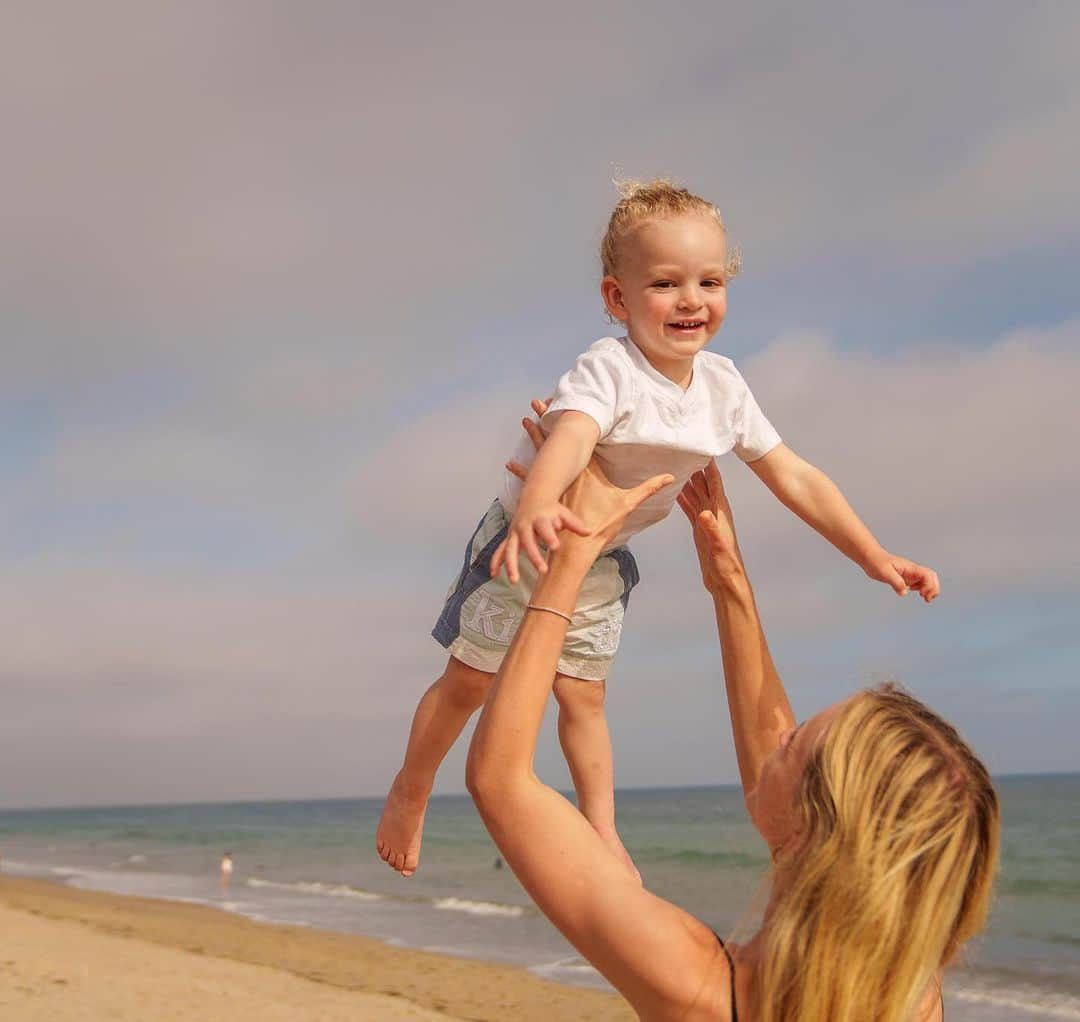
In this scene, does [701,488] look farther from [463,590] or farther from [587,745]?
[587,745]

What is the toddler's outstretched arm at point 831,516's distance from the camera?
2.98 meters

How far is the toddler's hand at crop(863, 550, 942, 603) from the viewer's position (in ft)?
9.68

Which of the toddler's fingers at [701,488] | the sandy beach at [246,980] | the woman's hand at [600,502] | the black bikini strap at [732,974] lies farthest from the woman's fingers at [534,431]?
the sandy beach at [246,980]

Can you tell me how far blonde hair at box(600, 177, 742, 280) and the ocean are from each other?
1.44 m

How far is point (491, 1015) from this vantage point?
13523mm

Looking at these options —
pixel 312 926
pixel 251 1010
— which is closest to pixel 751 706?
pixel 251 1010

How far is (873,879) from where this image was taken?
6.44 ft

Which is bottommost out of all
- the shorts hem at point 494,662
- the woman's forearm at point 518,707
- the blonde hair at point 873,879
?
the blonde hair at point 873,879

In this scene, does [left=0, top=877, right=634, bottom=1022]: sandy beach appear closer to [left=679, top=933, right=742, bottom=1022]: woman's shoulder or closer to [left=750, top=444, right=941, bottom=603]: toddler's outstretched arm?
[left=750, top=444, right=941, bottom=603]: toddler's outstretched arm

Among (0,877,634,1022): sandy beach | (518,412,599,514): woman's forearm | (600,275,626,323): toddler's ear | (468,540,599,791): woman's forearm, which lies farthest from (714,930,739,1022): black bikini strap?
(0,877,634,1022): sandy beach

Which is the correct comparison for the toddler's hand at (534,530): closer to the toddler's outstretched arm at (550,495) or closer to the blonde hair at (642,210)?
the toddler's outstretched arm at (550,495)

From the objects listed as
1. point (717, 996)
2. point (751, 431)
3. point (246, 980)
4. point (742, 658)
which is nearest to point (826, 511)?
point (751, 431)

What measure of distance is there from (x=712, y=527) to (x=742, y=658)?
33cm

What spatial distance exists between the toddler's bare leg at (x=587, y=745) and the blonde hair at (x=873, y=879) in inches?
55.3
